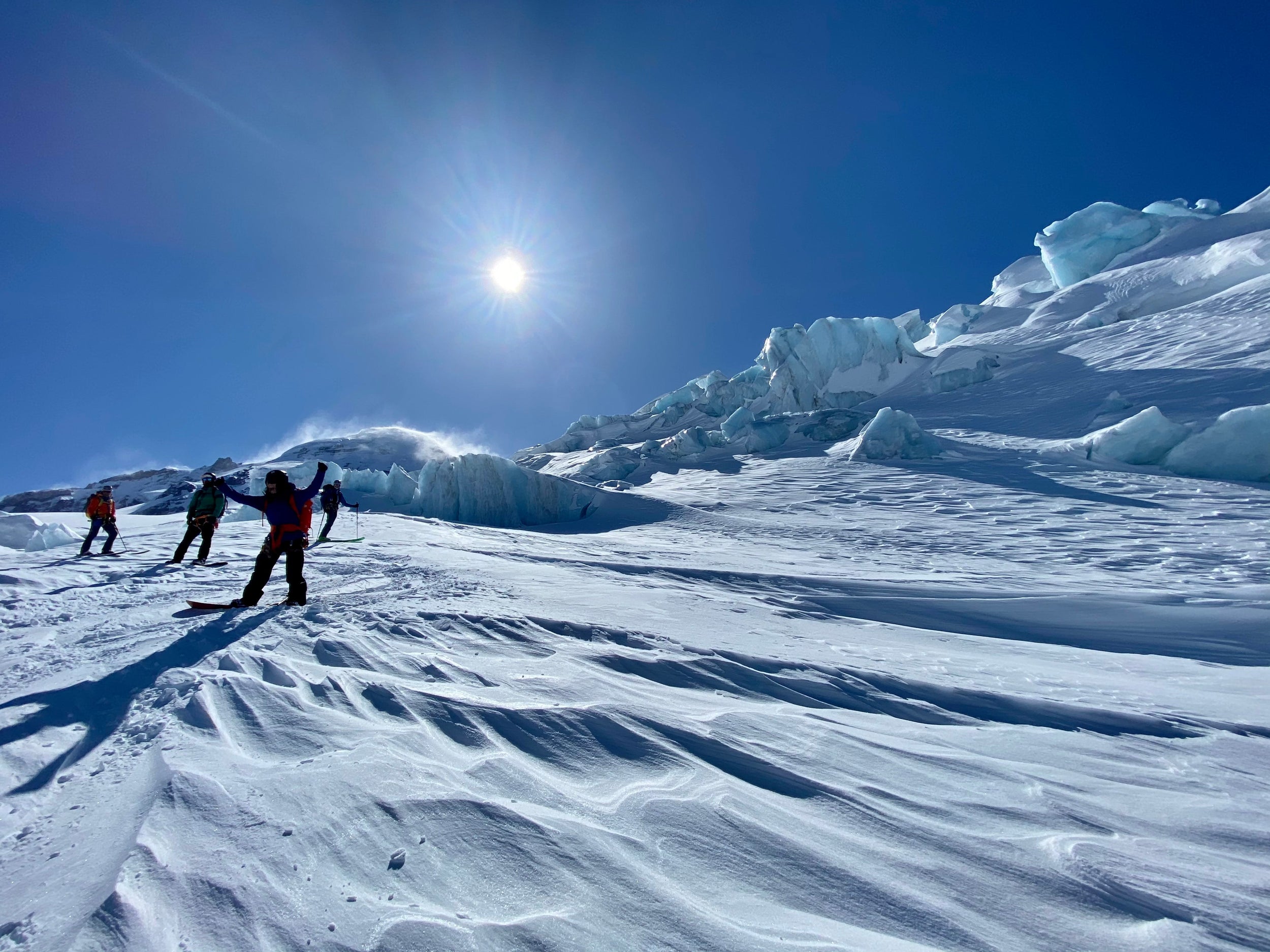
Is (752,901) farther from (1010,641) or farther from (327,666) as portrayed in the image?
(1010,641)

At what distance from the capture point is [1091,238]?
148ft

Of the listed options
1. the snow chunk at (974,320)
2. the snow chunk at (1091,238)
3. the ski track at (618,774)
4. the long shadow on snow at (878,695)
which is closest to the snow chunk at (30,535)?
the ski track at (618,774)

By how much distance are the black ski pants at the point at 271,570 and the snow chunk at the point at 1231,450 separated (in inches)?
862

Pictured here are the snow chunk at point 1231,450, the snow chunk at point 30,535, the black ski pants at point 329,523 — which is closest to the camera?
the snow chunk at point 30,535

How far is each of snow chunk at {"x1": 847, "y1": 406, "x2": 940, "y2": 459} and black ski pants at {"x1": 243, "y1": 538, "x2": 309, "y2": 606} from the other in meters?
21.2

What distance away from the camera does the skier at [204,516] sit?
28.8ft

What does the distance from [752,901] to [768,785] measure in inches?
31.6

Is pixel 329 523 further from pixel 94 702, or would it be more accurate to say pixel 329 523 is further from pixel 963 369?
pixel 963 369

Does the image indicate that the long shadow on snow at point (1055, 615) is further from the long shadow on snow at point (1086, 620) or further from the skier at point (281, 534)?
the skier at point (281, 534)

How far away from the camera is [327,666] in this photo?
3.78 m

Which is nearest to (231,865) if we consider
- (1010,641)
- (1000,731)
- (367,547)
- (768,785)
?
(768,785)

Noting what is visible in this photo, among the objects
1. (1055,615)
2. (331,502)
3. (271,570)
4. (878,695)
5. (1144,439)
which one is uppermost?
(1144,439)

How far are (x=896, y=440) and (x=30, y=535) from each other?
84.3ft

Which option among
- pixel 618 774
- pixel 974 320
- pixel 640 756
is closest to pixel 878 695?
pixel 640 756
